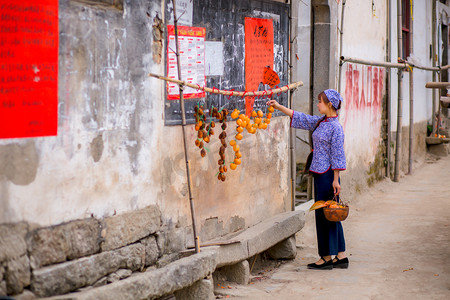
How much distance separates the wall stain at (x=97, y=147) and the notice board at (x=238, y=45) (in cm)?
75

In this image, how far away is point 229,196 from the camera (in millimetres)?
5855

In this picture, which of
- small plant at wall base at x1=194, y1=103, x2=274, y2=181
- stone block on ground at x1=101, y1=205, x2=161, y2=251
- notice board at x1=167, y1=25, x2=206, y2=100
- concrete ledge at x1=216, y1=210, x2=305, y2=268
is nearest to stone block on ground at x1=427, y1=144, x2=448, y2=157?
concrete ledge at x1=216, y1=210, x2=305, y2=268

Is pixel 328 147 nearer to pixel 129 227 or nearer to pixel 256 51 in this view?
pixel 256 51

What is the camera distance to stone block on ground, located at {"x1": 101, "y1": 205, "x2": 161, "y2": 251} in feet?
14.1

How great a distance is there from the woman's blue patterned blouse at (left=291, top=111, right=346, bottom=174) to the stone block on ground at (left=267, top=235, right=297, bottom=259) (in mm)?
804

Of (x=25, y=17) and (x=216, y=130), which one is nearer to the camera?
(x=25, y=17)

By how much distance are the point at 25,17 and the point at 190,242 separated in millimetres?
2218

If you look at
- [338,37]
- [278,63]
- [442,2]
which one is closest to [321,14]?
[338,37]

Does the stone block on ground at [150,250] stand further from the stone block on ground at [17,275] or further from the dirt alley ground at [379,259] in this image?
the stone block on ground at [17,275]

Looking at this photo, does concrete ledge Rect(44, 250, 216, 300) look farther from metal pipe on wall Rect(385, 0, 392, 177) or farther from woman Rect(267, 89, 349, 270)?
metal pipe on wall Rect(385, 0, 392, 177)

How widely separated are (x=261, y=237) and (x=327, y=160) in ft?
2.80

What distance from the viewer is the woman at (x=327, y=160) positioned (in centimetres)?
588

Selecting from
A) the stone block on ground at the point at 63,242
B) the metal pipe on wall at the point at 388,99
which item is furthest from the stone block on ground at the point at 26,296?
the metal pipe on wall at the point at 388,99

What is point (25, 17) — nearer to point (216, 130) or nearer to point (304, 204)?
point (216, 130)
